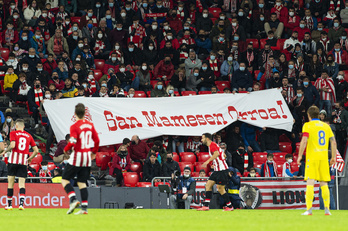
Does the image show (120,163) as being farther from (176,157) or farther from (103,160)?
(176,157)

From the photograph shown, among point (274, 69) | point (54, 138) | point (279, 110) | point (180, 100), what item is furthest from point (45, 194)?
point (274, 69)

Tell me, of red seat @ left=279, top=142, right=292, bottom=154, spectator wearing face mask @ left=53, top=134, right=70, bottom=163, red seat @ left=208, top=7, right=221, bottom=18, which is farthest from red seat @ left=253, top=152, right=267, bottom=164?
red seat @ left=208, top=7, right=221, bottom=18

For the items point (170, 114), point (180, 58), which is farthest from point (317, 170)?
point (180, 58)

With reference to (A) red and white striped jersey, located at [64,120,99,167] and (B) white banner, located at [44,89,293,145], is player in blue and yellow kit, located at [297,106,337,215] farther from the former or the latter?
(B) white banner, located at [44,89,293,145]

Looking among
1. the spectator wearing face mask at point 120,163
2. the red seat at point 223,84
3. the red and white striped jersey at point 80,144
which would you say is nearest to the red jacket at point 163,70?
the red seat at point 223,84

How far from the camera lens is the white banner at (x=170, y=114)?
2280 centimetres

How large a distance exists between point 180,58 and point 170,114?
14.3 ft

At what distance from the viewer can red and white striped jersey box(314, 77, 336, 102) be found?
81.8 ft

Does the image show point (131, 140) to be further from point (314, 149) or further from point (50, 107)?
point (314, 149)

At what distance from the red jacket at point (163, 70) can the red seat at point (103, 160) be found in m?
5.07

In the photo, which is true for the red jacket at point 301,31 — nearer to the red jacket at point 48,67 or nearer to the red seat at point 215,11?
the red seat at point 215,11

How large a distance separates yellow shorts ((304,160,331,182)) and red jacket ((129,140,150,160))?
993 cm

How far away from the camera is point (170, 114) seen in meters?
23.6

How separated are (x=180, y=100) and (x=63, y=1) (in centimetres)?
853
